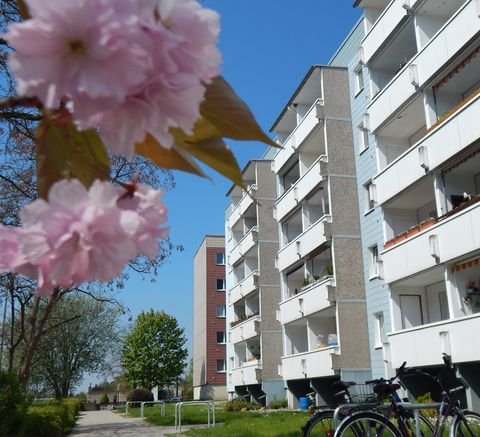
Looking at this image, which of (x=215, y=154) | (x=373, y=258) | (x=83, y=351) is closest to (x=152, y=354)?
(x=83, y=351)

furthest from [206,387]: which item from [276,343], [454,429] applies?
[454,429]

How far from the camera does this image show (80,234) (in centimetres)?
61

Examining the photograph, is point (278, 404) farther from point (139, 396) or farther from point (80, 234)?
point (80, 234)

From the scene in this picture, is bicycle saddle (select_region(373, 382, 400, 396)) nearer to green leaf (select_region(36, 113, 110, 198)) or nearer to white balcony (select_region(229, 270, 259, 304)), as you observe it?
green leaf (select_region(36, 113, 110, 198))

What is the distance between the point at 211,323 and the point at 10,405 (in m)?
46.5

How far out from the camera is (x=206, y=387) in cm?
5369

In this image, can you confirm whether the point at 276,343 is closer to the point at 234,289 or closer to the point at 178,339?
the point at 234,289

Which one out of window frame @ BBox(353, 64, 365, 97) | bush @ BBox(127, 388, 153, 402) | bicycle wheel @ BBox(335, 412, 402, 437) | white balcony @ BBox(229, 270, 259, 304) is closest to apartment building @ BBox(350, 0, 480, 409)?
window frame @ BBox(353, 64, 365, 97)

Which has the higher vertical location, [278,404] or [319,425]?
[319,425]

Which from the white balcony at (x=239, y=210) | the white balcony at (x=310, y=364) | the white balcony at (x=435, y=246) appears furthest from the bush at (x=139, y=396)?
the white balcony at (x=435, y=246)

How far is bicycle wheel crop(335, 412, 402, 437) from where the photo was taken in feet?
20.5

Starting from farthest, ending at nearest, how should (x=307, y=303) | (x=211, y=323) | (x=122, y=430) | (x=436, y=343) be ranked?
(x=211, y=323), (x=307, y=303), (x=122, y=430), (x=436, y=343)

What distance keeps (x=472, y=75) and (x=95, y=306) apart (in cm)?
4223

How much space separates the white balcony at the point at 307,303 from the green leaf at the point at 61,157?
22.8 metres
